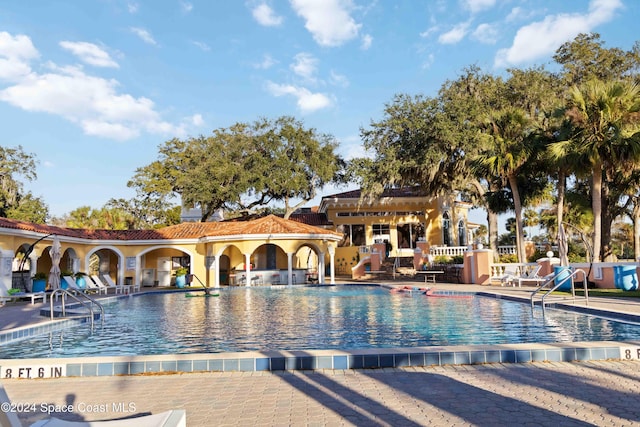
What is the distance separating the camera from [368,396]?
3975mm

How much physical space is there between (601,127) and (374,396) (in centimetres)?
1832

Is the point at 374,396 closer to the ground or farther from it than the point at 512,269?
closer to the ground

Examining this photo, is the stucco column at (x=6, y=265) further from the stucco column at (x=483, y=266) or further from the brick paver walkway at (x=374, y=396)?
the stucco column at (x=483, y=266)

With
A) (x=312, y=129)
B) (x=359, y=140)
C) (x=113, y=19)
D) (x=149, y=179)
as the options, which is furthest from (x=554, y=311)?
(x=149, y=179)

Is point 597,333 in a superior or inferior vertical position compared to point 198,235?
inferior

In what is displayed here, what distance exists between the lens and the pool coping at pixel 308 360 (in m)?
4.96

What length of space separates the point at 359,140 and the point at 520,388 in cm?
2635

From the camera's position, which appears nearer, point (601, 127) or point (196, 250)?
point (601, 127)

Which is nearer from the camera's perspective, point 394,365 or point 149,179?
point 394,365

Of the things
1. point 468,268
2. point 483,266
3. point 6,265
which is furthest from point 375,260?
point 6,265

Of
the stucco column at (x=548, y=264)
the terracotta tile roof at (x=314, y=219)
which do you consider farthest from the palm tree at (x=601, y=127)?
the terracotta tile roof at (x=314, y=219)

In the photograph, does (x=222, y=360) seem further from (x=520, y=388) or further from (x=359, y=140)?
(x=359, y=140)

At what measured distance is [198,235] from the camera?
24.6 meters

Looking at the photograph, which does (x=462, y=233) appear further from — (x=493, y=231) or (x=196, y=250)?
(x=196, y=250)
